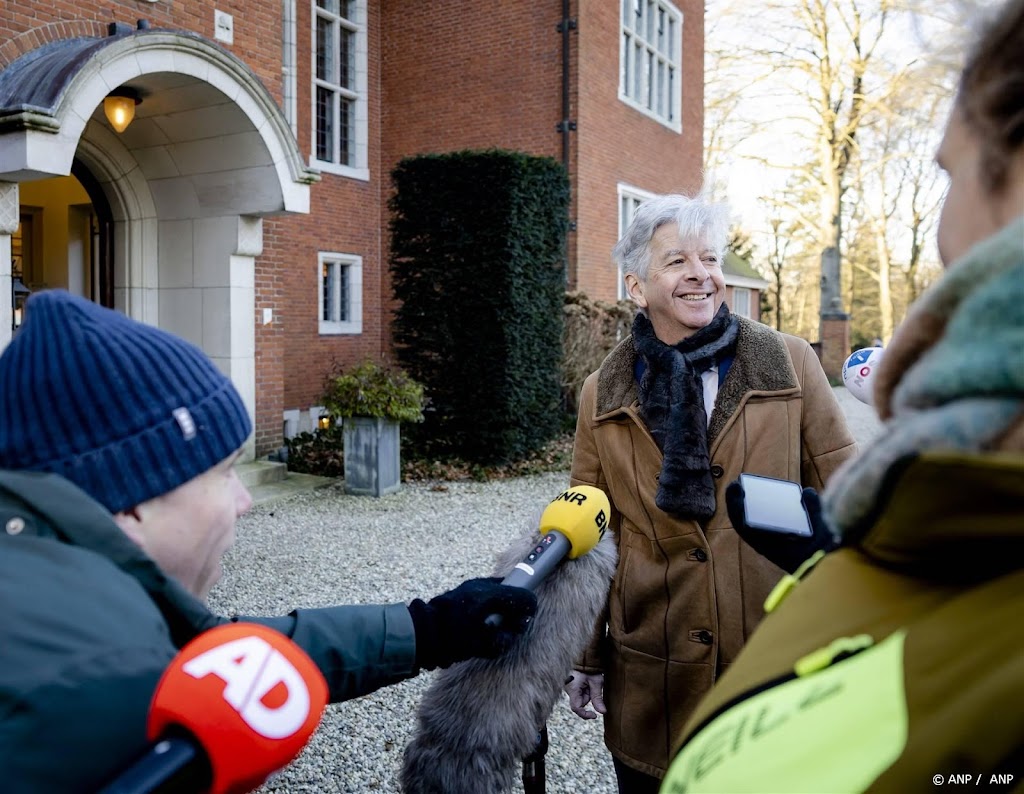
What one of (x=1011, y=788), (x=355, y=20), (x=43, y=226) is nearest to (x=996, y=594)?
(x=1011, y=788)

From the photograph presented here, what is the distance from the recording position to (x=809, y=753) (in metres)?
0.64

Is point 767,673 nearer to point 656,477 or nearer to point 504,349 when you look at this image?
point 656,477

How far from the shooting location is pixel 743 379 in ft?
7.29

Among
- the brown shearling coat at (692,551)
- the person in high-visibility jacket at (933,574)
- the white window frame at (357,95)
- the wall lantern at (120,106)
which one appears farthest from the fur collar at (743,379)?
the white window frame at (357,95)

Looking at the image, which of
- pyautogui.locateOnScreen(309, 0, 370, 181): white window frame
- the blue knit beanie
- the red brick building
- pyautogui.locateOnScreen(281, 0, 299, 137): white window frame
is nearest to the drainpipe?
the red brick building

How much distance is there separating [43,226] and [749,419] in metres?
11.6

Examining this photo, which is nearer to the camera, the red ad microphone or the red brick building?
the red ad microphone

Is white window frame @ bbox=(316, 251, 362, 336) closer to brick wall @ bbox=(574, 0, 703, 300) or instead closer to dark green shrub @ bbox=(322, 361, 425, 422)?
brick wall @ bbox=(574, 0, 703, 300)

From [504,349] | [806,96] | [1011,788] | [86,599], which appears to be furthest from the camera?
[806,96]

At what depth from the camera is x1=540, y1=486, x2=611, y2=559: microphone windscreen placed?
176cm

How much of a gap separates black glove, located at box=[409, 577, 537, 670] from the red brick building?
610cm

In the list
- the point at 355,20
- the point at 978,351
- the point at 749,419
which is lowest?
the point at 749,419

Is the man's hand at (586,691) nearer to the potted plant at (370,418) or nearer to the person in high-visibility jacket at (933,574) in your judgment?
the person in high-visibility jacket at (933,574)

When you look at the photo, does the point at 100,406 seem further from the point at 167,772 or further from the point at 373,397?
the point at 373,397
